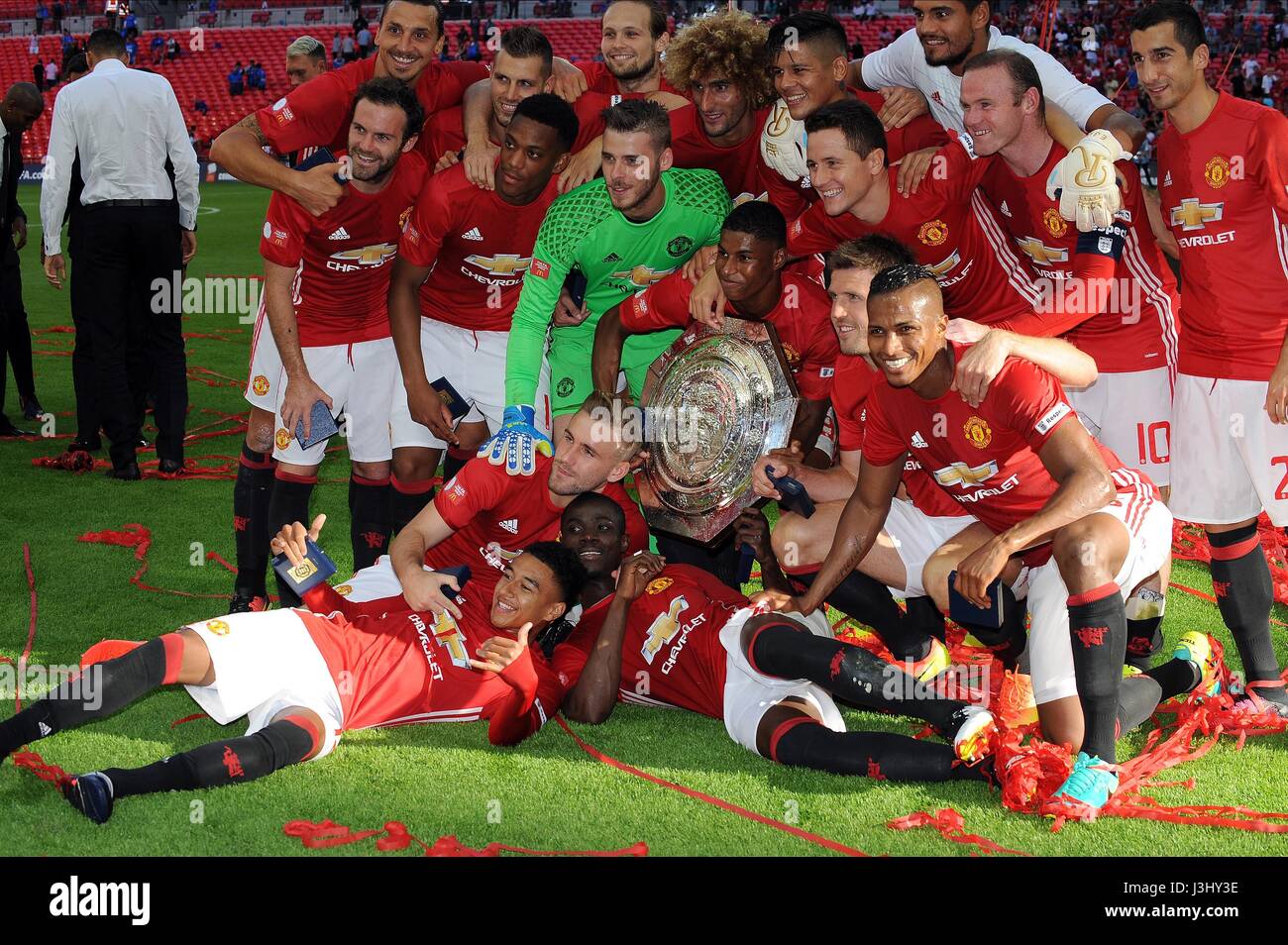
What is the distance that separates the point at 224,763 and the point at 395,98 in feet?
9.93

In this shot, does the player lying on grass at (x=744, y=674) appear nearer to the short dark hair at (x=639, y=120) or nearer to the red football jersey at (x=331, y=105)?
the short dark hair at (x=639, y=120)

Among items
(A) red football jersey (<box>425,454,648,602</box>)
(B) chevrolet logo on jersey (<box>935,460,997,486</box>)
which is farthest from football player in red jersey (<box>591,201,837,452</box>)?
(B) chevrolet logo on jersey (<box>935,460,997,486</box>)

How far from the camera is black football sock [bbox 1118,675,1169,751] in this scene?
4.64 metres

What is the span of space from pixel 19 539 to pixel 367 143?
3.14 metres

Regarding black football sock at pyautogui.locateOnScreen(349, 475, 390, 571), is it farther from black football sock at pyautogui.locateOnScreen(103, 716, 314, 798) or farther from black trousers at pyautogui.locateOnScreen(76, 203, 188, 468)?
black trousers at pyautogui.locateOnScreen(76, 203, 188, 468)

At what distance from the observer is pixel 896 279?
450 cm

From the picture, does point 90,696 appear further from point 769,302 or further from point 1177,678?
point 1177,678

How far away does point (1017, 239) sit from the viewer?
5.46 meters

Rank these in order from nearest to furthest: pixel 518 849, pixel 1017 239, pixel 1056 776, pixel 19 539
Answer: pixel 518 849 < pixel 1056 776 < pixel 1017 239 < pixel 19 539

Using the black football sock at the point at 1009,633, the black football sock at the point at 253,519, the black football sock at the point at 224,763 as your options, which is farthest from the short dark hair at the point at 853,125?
the black football sock at the point at 253,519

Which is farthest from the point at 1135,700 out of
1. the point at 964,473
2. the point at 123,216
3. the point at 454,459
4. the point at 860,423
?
the point at 123,216

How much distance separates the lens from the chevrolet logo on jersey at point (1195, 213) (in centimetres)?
513
